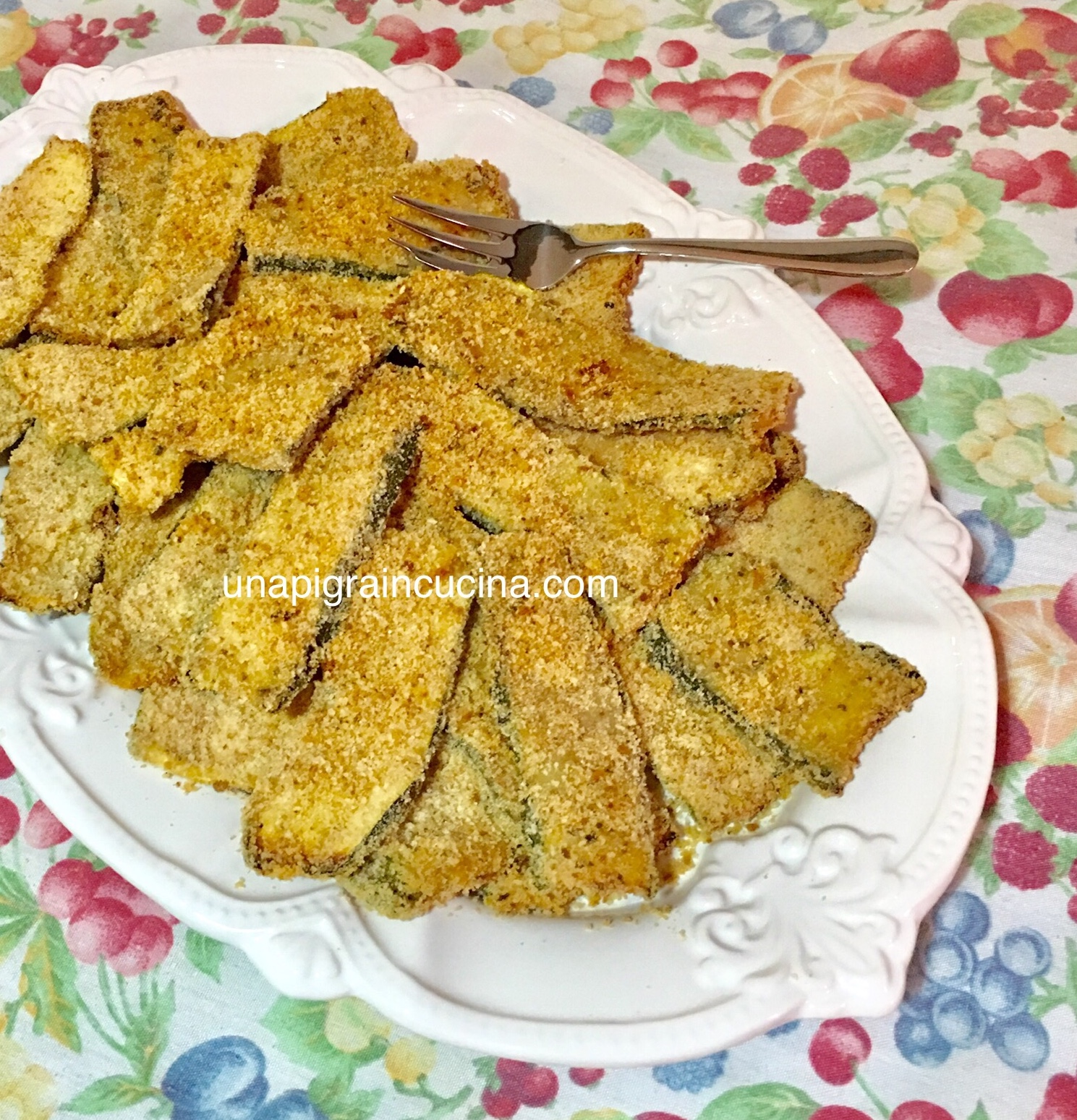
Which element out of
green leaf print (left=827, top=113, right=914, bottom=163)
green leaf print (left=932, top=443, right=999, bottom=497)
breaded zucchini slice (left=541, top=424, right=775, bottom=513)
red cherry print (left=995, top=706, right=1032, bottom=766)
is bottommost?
red cherry print (left=995, top=706, right=1032, bottom=766)

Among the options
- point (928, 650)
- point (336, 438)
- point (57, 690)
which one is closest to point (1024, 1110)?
point (928, 650)

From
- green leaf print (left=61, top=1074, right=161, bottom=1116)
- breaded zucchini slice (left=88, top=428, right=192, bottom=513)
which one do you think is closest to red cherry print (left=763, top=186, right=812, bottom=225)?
breaded zucchini slice (left=88, top=428, right=192, bottom=513)

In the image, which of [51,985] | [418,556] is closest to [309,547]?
[418,556]

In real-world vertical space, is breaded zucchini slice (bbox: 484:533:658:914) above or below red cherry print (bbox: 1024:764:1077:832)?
above

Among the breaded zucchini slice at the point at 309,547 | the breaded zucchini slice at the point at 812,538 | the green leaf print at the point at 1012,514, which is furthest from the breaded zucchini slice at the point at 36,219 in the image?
the green leaf print at the point at 1012,514

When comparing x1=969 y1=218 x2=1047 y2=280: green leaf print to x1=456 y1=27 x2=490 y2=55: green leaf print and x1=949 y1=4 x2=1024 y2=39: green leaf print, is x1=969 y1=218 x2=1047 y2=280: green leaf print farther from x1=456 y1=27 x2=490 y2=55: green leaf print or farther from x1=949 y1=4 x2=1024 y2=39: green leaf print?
x1=456 y1=27 x2=490 y2=55: green leaf print

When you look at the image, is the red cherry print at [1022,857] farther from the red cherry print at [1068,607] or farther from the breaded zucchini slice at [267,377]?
the breaded zucchini slice at [267,377]
